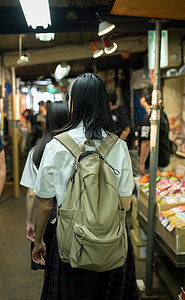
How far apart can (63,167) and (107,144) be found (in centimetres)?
27

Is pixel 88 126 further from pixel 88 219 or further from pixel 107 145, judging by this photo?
pixel 88 219

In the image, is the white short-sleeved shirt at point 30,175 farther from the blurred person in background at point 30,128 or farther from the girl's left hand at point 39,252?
the blurred person in background at point 30,128

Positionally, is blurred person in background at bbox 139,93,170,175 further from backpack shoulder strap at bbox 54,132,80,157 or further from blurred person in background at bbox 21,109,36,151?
blurred person in background at bbox 21,109,36,151

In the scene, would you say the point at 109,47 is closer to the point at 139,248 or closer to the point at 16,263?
the point at 139,248

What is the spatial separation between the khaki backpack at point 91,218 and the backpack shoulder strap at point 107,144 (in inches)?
2.2

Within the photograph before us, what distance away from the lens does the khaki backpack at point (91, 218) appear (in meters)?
1.58

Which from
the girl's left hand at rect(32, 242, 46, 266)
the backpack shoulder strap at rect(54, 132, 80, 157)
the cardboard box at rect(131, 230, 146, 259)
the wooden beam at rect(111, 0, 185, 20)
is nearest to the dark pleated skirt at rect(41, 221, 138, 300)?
the girl's left hand at rect(32, 242, 46, 266)

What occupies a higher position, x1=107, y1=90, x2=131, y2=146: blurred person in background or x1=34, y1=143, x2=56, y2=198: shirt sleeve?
x1=107, y1=90, x2=131, y2=146: blurred person in background

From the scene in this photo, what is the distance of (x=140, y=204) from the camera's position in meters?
3.75

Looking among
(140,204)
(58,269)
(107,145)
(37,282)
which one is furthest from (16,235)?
(107,145)

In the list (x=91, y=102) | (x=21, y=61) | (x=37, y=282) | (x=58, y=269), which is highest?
(x=21, y=61)

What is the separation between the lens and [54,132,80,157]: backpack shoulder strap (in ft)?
5.69

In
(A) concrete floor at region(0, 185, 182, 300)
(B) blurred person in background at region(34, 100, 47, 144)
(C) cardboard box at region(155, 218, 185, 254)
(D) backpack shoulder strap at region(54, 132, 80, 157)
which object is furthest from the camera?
(B) blurred person in background at region(34, 100, 47, 144)

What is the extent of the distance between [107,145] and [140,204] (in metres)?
2.11
